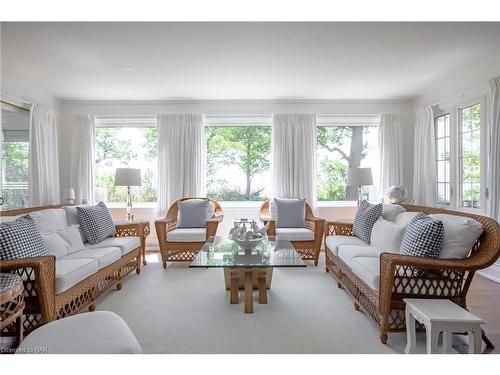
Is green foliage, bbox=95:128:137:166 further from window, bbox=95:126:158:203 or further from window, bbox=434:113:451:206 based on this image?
window, bbox=434:113:451:206

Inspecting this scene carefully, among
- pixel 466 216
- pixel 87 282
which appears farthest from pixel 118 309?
pixel 466 216

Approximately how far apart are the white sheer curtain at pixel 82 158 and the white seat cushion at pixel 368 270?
4703 mm

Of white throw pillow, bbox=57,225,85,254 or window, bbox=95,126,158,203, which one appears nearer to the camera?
white throw pillow, bbox=57,225,85,254

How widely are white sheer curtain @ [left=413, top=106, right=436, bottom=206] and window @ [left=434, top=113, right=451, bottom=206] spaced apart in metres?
0.07

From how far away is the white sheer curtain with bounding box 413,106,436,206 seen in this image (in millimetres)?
5039

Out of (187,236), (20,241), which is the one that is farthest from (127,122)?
(20,241)

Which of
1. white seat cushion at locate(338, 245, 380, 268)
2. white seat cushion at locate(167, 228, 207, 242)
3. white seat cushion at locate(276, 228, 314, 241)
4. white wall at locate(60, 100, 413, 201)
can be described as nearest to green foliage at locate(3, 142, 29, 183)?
white wall at locate(60, 100, 413, 201)

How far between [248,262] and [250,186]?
10.7ft

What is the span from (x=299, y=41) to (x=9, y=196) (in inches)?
169

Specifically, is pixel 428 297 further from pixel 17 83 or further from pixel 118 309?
pixel 17 83

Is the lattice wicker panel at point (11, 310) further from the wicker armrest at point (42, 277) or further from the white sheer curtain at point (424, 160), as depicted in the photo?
the white sheer curtain at point (424, 160)

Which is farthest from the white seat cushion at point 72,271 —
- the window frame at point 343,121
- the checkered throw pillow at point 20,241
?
the window frame at point 343,121

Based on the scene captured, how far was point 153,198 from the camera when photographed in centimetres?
592

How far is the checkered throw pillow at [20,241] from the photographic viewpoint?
2.28 metres
